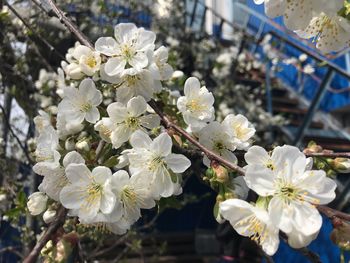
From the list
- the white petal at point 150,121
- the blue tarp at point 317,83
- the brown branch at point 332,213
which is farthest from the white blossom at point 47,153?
the blue tarp at point 317,83

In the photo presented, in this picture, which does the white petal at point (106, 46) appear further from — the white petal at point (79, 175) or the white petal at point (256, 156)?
the white petal at point (256, 156)

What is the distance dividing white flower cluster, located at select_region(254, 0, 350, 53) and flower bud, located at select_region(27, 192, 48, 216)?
657 millimetres

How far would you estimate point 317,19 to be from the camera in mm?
992

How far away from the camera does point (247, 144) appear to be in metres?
1.02

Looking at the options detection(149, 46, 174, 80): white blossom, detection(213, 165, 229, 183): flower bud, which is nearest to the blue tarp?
detection(149, 46, 174, 80): white blossom

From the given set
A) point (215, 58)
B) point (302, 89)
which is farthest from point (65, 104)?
point (302, 89)

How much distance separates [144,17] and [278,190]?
185 inches

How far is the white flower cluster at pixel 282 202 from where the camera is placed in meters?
0.71

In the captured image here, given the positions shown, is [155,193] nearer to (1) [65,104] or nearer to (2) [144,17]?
(1) [65,104]

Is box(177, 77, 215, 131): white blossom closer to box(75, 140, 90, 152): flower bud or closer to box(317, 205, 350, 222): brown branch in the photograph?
box(75, 140, 90, 152): flower bud

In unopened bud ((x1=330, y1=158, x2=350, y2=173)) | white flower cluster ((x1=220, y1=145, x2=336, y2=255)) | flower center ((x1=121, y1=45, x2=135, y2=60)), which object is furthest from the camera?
flower center ((x1=121, y1=45, x2=135, y2=60))

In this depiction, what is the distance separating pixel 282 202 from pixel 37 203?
58cm

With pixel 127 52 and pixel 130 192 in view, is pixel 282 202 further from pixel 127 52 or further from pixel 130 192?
pixel 127 52

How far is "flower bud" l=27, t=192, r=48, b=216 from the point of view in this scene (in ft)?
3.34
